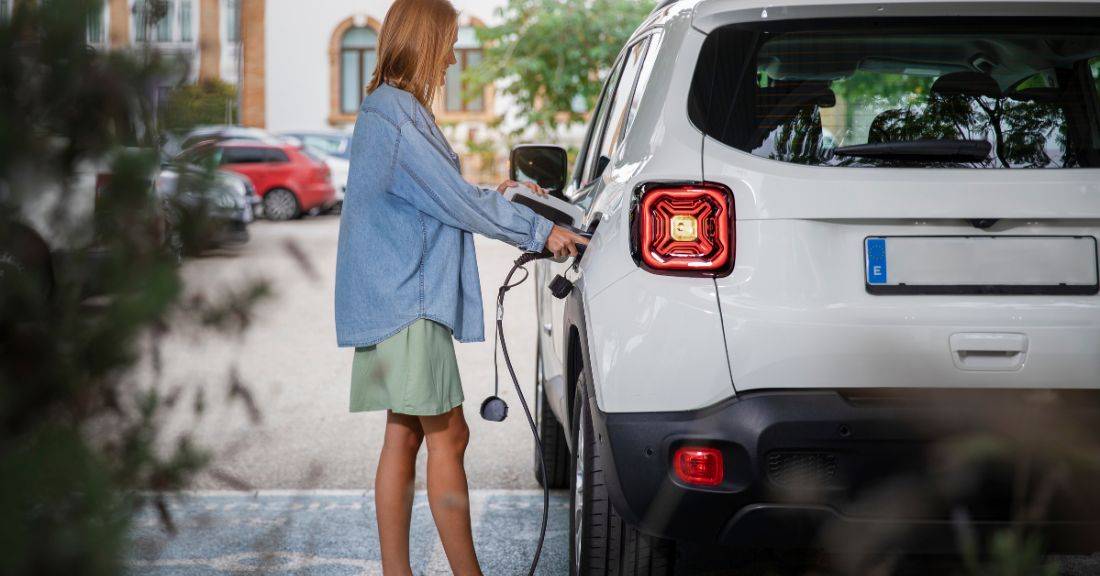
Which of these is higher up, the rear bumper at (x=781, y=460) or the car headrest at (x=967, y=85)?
the car headrest at (x=967, y=85)

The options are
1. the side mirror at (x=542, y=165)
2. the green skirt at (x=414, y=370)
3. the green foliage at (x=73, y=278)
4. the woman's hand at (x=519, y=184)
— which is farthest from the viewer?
the side mirror at (x=542, y=165)

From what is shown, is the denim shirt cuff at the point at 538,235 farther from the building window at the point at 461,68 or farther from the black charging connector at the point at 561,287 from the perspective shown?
the building window at the point at 461,68

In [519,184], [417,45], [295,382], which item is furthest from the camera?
[295,382]

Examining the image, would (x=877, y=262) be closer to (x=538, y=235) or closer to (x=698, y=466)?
(x=698, y=466)

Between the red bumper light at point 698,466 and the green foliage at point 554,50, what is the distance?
59.3ft

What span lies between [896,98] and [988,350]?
69cm

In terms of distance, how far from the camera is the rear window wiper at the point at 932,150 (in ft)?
9.58

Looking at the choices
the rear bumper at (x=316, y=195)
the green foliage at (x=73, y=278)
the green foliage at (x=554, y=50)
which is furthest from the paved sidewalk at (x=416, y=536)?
the rear bumper at (x=316, y=195)

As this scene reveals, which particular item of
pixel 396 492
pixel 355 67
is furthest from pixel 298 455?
pixel 355 67

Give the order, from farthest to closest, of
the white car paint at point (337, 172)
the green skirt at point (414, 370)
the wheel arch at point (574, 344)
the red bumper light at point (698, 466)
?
the white car paint at point (337, 172) < the green skirt at point (414, 370) < the wheel arch at point (574, 344) < the red bumper light at point (698, 466)

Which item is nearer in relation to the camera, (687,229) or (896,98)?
(687,229)

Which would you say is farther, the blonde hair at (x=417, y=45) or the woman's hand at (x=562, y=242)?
the blonde hair at (x=417, y=45)

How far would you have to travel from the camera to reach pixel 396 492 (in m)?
3.68

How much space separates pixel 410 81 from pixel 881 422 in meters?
1.59
